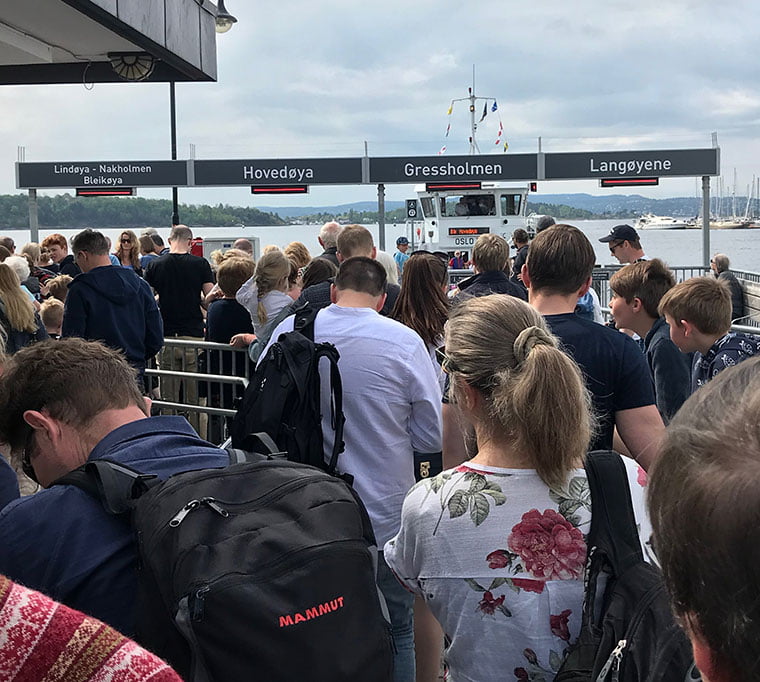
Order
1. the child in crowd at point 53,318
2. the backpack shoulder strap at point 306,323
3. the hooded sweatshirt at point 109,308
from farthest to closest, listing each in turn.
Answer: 1. the child in crowd at point 53,318
2. the hooded sweatshirt at point 109,308
3. the backpack shoulder strap at point 306,323

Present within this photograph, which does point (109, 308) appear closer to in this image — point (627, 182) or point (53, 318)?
point (53, 318)

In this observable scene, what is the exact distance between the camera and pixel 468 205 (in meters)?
28.5

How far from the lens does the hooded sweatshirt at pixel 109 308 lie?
677cm

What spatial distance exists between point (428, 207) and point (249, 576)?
2785 centimetres

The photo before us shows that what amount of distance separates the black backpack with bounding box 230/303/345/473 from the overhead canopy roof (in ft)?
8.09

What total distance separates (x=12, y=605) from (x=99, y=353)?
1.47 m

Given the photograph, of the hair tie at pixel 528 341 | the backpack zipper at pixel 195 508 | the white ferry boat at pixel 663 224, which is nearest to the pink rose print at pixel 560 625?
the hair tie at pixel 528 341

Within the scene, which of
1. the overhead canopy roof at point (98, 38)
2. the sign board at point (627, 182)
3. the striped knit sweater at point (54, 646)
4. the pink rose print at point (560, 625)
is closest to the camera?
the striped knit sweater at point (54, 646)

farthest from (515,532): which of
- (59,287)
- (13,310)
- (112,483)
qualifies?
(59,287)

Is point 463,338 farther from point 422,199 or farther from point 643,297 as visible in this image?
point 422,199

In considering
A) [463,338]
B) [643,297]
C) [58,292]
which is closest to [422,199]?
[58,292]

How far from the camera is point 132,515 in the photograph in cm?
186

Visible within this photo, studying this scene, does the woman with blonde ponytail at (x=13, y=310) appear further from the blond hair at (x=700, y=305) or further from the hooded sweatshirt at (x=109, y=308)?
the blond hair at (x=700, y=305)

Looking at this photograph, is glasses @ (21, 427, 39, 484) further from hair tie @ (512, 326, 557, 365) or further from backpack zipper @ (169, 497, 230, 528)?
hair tie @ (512, 326, 557, 365)
